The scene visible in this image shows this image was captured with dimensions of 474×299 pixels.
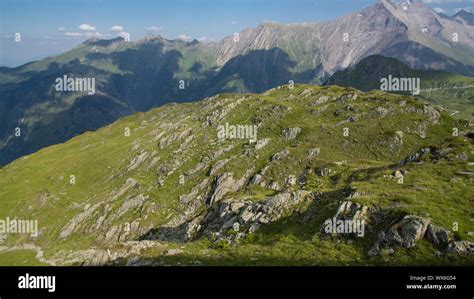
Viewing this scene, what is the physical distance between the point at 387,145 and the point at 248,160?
41.8m

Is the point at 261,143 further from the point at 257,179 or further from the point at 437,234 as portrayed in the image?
the point at 437,234

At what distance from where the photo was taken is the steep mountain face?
4472 cm

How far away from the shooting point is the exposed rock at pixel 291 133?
416 ft

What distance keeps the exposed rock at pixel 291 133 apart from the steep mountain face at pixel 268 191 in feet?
1.10

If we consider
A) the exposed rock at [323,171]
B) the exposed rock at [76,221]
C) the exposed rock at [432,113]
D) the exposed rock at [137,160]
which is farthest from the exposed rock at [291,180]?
the exposed rock at [137,160]

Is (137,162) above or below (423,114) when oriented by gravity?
below

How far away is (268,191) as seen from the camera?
91125mm

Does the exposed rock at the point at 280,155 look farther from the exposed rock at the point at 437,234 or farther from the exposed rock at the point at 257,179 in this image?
the exposed rock at the point at 437,234

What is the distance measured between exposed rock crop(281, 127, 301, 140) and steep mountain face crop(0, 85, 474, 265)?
0.34m

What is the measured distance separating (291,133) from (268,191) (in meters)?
41.1

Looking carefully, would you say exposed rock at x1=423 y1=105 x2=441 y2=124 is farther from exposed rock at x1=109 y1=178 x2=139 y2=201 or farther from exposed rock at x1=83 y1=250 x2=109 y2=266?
exposed rock at x1=83 y1=250 x2=109 y2=266

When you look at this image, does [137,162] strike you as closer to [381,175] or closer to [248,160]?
[248,160]
